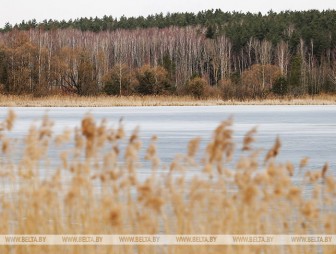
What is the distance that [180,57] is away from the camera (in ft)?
277

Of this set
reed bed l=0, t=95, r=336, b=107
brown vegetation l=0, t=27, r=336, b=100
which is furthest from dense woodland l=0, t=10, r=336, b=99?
reed bed l=0, t=95, r=336, b=107

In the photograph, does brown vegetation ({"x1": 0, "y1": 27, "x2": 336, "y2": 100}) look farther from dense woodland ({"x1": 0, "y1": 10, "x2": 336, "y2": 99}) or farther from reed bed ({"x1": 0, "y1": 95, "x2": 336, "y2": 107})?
reed bed ({"x1": 0, "y1": 95, "x2": 336, "y2": 107})

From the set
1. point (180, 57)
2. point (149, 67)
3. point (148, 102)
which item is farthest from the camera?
point (180, 57)

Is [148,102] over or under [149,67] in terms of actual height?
under

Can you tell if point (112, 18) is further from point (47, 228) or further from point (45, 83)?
point (47, 228)

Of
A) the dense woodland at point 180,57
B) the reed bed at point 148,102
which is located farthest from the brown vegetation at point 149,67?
the reed bed at point 148,102

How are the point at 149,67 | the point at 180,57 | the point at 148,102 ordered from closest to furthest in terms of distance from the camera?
1. the point at 148,102
2. the point at 149,67
3. the point at 180,57

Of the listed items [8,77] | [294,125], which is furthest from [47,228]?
[8,77]

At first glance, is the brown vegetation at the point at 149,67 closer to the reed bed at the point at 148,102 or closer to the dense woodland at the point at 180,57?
the dense woodland at the point at 180,57

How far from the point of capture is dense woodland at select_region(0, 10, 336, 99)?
55750 mm

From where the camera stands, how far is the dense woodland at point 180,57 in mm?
55750

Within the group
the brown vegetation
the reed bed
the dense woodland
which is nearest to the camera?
the reed bed

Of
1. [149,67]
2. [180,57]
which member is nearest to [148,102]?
[149,67]

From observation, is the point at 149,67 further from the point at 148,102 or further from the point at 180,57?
the point at 180,57
